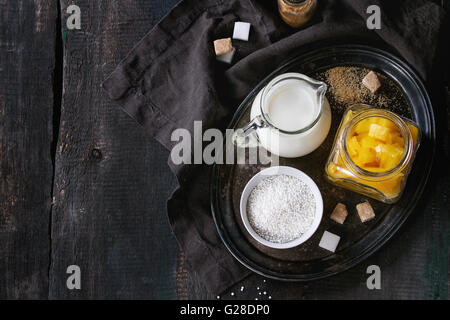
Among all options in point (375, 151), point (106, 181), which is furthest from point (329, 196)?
point (106, 181)

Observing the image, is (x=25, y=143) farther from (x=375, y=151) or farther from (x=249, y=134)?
(x=375, y=151)

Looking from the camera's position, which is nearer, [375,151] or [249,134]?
[375,151]

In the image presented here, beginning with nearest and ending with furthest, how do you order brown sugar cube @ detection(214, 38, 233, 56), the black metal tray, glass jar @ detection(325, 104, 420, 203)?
glass jar @ detection(325, 104, 420, 203)
the black metal tray
brown sugar cube @ detection(214, 38, 233, 56)

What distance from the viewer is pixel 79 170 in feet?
3.86

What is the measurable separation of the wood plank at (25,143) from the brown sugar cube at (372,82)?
2.52ft

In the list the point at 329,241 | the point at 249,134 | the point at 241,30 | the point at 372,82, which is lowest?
the point at 329,241

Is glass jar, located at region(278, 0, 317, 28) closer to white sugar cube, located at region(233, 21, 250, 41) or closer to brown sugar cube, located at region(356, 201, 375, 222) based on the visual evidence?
white sugar cube, located at region(233, 21, 250, 41)

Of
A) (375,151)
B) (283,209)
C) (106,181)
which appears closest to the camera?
(375,151)

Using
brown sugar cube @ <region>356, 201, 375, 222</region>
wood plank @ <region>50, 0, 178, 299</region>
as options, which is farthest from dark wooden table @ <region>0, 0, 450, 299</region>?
brown sugar cube @ <region>356, 201, 375, 222</region>

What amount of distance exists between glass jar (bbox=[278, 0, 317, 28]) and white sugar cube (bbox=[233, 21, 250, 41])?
84 mm

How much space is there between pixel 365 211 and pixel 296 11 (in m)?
0.45

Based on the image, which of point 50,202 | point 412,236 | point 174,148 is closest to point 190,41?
point 174,148

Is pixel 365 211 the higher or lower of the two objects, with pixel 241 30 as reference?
lower

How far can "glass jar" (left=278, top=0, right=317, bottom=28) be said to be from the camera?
1.00 meters
